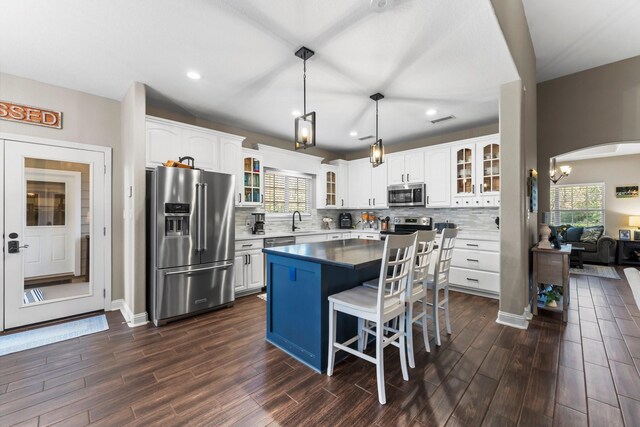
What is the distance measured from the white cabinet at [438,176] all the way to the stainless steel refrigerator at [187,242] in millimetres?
3331

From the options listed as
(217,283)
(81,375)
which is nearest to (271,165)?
(217,283)

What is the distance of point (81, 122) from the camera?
3359 mm

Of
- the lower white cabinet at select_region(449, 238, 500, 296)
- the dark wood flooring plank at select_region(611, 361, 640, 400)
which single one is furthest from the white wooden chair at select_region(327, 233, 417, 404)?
the lower white cabinet at select_region(449, 238, 500, 296)

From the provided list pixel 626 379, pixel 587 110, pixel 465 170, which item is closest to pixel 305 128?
pixel 626 379

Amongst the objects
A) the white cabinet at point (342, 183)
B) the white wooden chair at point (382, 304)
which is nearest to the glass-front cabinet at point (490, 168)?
the white cabinet at point (342, 183)

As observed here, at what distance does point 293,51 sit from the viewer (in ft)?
8.25

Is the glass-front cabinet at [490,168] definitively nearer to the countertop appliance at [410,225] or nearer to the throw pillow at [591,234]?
the countertop appliance at [410,225]

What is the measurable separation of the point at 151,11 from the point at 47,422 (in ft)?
9.12

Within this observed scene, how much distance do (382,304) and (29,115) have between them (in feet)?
13.5

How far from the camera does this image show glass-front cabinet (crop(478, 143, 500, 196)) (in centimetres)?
423

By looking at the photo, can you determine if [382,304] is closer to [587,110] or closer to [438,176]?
[438,176]

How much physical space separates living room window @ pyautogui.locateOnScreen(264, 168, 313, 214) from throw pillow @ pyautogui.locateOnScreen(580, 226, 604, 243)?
21.5 ft

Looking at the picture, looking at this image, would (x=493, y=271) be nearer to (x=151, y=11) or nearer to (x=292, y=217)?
(x=292, y=217)

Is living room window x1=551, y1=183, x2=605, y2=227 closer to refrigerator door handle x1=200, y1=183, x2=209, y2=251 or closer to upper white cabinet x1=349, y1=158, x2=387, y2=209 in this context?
upper white cabinet x1=349, y1=158, x2=387, y2=209
